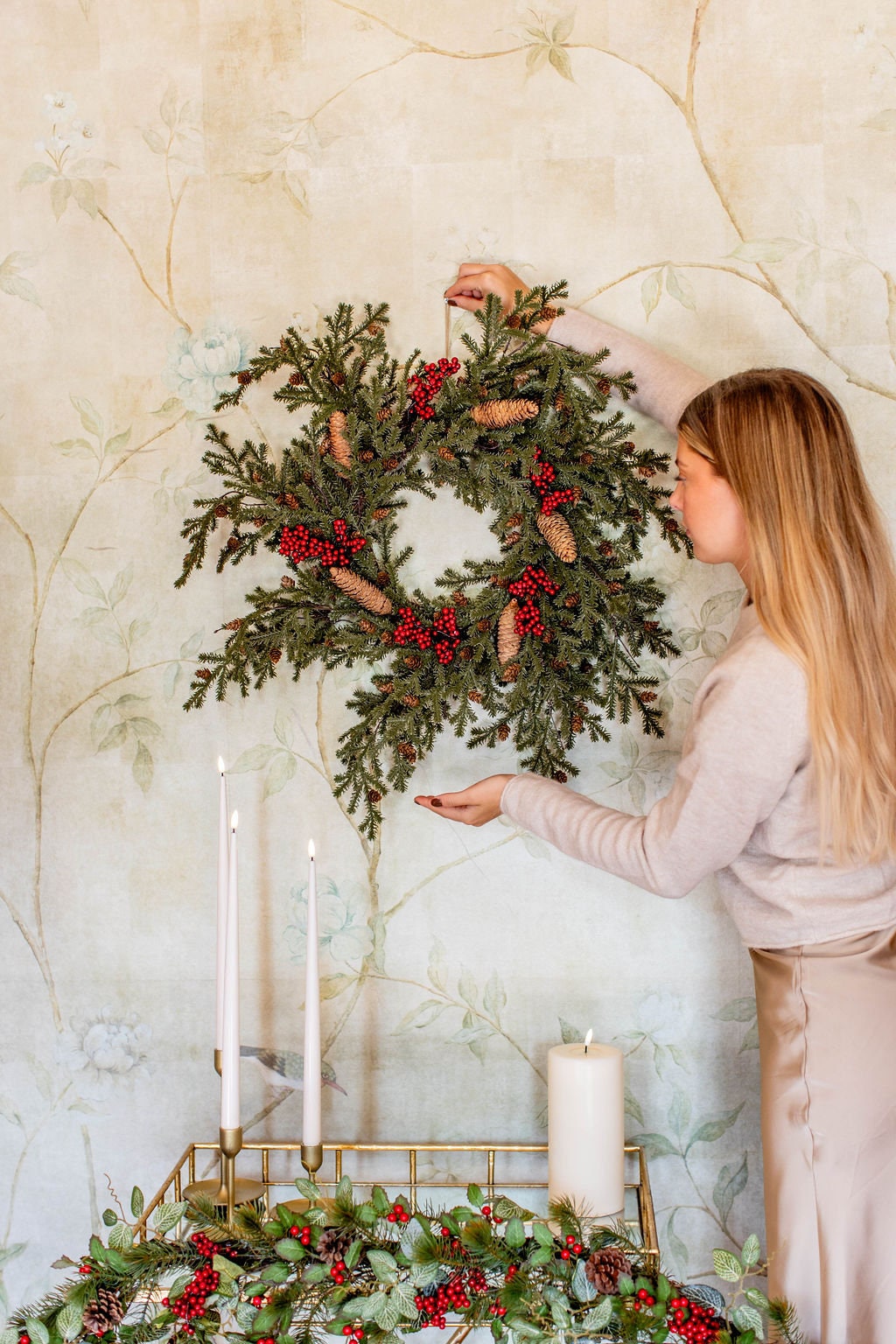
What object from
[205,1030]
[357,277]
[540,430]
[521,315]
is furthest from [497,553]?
[205,1030]

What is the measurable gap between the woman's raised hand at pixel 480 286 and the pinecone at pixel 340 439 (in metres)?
0.19

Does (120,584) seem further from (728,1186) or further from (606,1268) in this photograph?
(728,1186)

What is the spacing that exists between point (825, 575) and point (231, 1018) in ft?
2.29

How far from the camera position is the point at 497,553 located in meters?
1.26

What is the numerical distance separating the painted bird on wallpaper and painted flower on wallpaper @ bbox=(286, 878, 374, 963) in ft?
0.40

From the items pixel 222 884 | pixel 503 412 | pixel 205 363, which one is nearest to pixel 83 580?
pixel 205 363

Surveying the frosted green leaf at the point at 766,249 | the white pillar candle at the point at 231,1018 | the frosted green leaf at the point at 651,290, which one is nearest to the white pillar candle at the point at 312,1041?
the white pillar candle at the point at 231,1018

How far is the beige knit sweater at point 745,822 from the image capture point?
0.95 meters

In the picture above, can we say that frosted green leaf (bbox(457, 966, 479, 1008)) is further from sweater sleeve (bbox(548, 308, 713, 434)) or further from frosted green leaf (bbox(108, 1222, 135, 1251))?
sweater sleeve (bbox(548, 308, 713, 434))

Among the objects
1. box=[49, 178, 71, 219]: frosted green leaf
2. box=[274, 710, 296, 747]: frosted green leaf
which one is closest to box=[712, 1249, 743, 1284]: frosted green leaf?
box=[274, 710, 296, 747]: frosted green leaf

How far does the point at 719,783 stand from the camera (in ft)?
3.12

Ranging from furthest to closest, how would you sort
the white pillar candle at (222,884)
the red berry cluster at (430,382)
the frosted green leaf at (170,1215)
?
the red berry cluster at (430,382) < the white pillar candle at (222,884) < the frosted green leaf at (170,1215)

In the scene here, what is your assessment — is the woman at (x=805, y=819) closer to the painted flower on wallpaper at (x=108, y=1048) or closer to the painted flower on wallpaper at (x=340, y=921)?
the painted flower on wallpaper at (x=340, y=921)

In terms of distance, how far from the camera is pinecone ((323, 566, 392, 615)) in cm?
119
